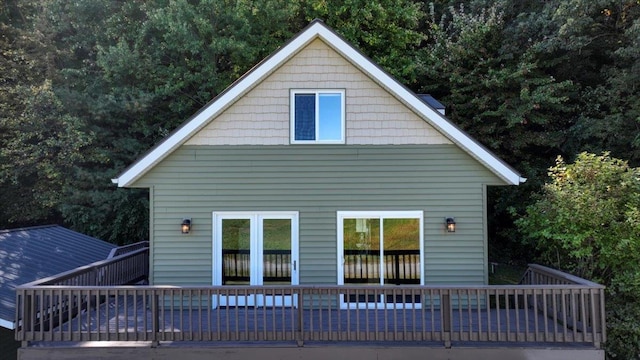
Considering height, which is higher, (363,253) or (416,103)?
(416,103)

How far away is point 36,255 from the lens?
29.9 feet

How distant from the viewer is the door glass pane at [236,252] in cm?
783

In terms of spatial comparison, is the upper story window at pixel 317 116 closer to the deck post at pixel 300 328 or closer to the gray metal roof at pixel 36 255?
the deck post at pixel 300 328

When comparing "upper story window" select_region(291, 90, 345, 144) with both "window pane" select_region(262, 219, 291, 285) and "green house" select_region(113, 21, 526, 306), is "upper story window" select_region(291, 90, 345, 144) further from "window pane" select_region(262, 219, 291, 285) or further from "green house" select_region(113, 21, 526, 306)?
"window pane" select_region(262, 219, 291, 285)

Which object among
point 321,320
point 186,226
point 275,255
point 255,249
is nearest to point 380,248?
point 275,255

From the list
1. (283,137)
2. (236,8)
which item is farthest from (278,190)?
(236,8)

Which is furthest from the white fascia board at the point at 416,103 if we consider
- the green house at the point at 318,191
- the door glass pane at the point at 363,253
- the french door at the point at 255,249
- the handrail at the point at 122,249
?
the handrail at the point at 122,249

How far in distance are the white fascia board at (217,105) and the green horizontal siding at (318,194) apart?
32cm

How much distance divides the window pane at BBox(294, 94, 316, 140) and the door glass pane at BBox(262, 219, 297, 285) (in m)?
1.79

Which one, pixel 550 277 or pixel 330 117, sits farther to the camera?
pixel 330 117

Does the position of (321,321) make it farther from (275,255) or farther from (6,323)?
(6,323)

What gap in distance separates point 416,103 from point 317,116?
74.3 inches

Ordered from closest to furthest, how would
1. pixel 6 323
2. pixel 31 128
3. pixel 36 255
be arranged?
pixel 6 323, pixel 36 255, pixel 31 128

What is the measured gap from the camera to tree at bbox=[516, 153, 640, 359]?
23.3 feet
